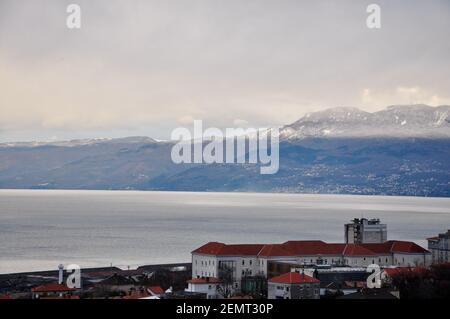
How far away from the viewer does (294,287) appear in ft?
61.7

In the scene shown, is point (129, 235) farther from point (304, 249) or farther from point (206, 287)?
point (206, 287)

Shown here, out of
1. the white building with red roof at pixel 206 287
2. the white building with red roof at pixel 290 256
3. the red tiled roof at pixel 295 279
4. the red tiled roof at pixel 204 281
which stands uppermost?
the white building with red roof at pixel 290 256

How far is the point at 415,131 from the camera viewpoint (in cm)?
15525

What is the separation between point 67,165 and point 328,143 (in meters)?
45.6

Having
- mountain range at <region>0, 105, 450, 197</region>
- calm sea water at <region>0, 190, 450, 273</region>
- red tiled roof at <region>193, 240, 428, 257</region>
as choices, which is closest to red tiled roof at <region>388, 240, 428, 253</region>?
red tiled roof at <region>193, 240, 428, 257</region>

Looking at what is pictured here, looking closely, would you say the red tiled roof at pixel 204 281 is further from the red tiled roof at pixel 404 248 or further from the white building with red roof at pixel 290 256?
the red tiled roof at pixel 404 248

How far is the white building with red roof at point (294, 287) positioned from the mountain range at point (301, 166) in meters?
111

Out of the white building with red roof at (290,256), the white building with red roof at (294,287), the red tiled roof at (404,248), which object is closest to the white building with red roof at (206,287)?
the white building with red roof at (290,256)

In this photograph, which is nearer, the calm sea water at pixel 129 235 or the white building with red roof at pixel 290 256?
the white building with red roof at pixel 290 256

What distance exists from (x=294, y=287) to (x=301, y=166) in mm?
126574

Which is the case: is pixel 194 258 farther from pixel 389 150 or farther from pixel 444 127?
pixel 444 127

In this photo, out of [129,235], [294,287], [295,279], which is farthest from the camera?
[129,235]

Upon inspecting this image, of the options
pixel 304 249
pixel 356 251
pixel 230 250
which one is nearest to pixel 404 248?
pixel 356 251

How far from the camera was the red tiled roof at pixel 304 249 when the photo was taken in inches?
992
